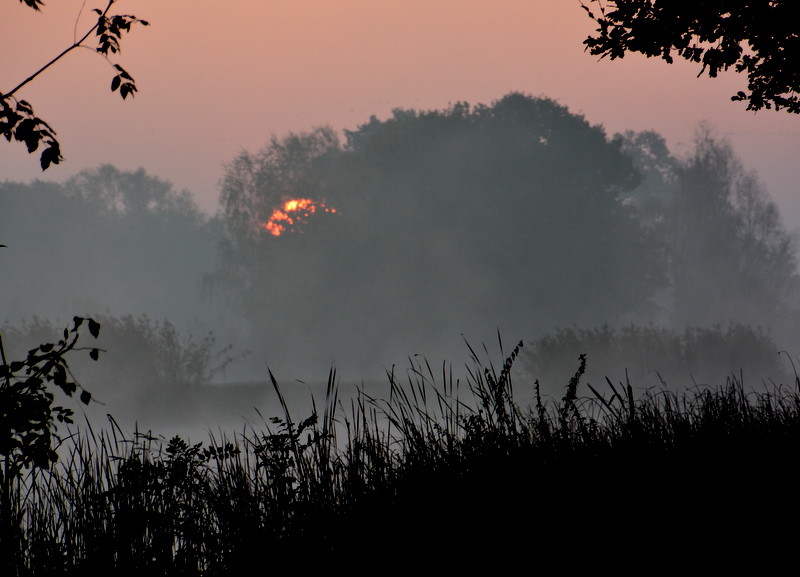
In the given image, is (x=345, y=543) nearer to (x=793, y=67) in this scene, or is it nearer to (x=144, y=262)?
(x=793, y=67)

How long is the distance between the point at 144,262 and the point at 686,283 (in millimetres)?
34701

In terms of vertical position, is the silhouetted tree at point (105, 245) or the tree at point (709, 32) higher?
the silhouetted tree at point (105, 245)

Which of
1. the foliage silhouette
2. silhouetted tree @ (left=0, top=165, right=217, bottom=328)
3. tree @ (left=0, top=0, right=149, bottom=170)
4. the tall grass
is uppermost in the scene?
silhouetted tree @ (left=0, top=165, right=217, bottom=328)

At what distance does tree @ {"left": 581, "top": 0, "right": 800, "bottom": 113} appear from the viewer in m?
3.91

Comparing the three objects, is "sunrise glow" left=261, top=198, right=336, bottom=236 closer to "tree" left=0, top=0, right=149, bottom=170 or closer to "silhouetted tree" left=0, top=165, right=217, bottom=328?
"silhouetted tree" left=0, top=165, right=217, bottom=328

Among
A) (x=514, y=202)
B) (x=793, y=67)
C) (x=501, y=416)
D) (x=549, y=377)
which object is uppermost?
(x=514, y=202)

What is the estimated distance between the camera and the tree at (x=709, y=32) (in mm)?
3906

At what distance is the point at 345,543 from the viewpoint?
2730 millimetres

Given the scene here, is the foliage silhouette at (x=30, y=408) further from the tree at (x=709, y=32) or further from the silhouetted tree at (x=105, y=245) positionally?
the silhouetted tree at (x=105, y=245)

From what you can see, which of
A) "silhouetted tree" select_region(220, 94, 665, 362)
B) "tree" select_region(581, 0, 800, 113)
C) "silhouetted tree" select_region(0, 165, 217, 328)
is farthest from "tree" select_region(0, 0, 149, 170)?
"silhouetted tree" select_region(0, 165, 217, 328)

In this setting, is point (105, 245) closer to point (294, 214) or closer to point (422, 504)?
point (294, 214)

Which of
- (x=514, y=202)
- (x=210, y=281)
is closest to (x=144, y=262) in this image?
(x=210, y=281)

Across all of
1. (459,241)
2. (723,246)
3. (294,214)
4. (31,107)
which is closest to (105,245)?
(294,214)

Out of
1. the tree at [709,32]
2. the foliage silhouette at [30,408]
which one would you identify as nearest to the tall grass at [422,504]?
the foliage silhouette at [30,408]
